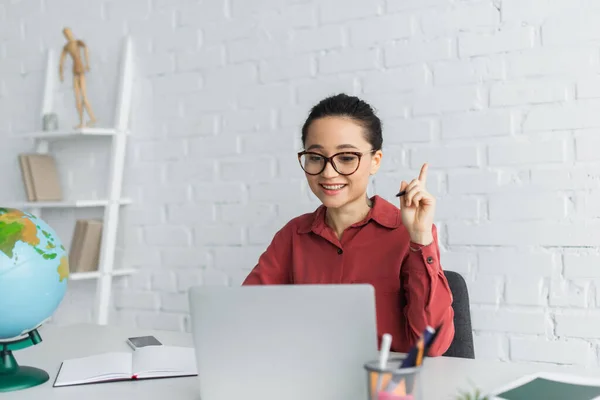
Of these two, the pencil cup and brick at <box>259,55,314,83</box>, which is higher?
brick at <box>259,55,314,83</box>

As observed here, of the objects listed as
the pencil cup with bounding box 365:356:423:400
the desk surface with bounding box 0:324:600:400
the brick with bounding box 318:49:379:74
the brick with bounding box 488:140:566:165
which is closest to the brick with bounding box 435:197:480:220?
the brick with bounding box 488:140:566:165

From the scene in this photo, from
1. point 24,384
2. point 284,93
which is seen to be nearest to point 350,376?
point 24,384

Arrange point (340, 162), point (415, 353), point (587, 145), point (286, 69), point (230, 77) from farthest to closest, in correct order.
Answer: point (230, 77)
point (286, 69)
point (587, 145)
point (340, 162)
point (415, 353)

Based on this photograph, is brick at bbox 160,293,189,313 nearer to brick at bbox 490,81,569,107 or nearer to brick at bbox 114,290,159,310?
brick at bbox 114,290,159,310

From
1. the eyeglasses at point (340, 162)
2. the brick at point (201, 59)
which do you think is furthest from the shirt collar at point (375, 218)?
the brick at point (201, 59)

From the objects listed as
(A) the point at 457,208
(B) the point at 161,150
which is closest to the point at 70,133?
(B) the point at 161,150

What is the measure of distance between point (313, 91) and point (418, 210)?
0.94 meters

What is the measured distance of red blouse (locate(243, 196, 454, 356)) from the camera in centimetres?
153

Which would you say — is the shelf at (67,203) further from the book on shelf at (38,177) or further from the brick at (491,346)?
the brick at (491,346)

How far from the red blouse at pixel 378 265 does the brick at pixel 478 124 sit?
18.0 inches

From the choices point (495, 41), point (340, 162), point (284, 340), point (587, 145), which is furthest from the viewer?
point (495, 41)

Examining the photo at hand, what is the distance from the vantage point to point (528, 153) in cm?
201

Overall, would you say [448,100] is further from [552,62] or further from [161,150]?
[161,150]

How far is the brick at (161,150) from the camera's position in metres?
2.62
